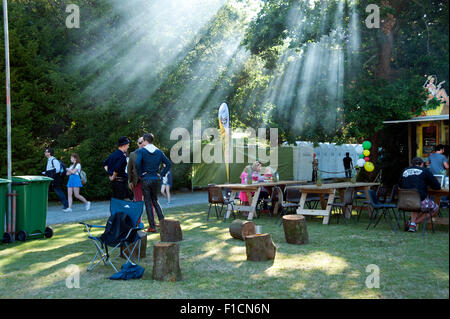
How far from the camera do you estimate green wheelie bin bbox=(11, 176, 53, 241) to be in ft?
27.5

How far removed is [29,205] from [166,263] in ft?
13.8

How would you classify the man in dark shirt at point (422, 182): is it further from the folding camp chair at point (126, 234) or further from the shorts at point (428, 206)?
the folding camp chair at point (126, 234)

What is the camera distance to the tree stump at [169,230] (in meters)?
8.07

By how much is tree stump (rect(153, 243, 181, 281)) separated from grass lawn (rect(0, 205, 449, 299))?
0.12 metres

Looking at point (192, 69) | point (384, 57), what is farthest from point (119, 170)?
point (192, 69)

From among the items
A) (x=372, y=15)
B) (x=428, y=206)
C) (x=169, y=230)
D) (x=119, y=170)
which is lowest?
(x=169, y=230)

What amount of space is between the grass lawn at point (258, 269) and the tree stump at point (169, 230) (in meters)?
0.25

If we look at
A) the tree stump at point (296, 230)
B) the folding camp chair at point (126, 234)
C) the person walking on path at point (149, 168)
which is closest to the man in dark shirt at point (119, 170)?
the person walking on path at point (149, 168)

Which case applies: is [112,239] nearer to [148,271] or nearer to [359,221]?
[148,271]

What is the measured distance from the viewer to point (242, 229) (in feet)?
26.6

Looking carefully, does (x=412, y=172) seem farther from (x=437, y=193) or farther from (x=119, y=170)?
(x=119, y=170)

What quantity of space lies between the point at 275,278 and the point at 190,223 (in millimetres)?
5328

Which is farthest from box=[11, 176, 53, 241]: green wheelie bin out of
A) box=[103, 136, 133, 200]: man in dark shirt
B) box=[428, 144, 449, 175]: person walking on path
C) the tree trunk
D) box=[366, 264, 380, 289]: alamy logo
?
the tree trunk
